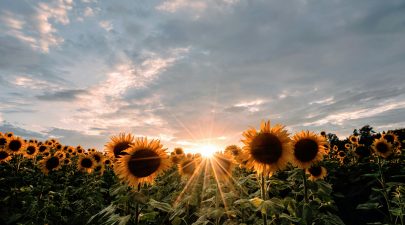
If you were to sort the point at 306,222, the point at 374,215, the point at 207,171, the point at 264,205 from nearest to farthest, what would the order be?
the point at 264,205, the point at 306,222, the point at 207,171, the point at 374,215

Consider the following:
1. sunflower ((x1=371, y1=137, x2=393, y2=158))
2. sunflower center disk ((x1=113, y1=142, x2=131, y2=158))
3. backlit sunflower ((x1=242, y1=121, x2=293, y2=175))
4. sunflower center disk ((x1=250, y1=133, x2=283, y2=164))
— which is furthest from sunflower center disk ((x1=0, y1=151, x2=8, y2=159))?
sunflower ((x1=371, y1=137, x2=393, y2=158))

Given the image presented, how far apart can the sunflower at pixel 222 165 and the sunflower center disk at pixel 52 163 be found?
6569mm

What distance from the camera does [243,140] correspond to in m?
5.56

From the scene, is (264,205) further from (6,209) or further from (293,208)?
(6,209)

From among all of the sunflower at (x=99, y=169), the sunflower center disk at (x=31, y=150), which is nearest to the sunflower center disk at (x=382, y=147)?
the sunflower at (x=99, y=169)

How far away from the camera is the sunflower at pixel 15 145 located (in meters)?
12.8

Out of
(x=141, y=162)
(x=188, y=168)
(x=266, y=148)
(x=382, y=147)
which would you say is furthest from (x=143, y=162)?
(x=382, y=147)

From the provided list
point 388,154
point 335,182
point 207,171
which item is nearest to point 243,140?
point 207,171

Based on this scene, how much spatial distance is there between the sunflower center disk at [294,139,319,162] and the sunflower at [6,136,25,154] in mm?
11582

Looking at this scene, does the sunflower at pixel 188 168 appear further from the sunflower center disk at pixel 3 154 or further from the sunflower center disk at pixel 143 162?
the sunflower center disk at pixel 3 154

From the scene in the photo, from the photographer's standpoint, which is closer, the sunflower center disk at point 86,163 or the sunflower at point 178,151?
the sunflower center disk at point 86,163

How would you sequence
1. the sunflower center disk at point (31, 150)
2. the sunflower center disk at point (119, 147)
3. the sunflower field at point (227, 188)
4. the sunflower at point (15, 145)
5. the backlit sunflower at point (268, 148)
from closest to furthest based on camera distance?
the sunflower field at point (227, 188) → the backlit sunflower at point (268, 148) → the sunflower center disk at point (119, 147) → the sunflower at point (15, 145) → the sunflower center disk at point (31, 150)

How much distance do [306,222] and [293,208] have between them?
47 centimetres

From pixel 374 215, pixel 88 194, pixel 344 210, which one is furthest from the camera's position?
pixel 344 210
